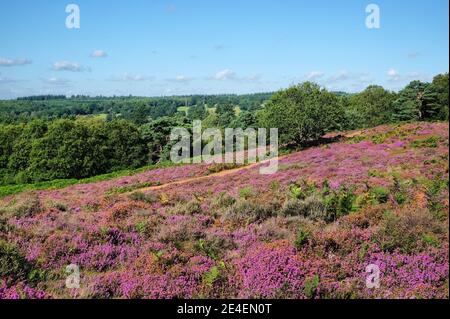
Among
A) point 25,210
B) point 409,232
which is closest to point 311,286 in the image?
point 409,232

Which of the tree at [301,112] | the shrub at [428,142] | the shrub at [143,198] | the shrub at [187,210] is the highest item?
the tree at [301,112]

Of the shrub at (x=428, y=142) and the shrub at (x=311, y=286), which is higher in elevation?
the shrub at (x=428, y=142)

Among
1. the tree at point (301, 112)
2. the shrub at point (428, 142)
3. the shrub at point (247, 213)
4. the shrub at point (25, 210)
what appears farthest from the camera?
the tree at point (301, 112)

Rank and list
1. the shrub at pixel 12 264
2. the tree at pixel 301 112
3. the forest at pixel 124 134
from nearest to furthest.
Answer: the shrub at pixel 12 264, the tree at pixel 301 112, the forest at pixel 124 134

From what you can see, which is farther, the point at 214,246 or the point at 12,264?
the point at 214,246

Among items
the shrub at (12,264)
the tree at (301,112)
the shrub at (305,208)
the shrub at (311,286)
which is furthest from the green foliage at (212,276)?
the tree at (301,112)

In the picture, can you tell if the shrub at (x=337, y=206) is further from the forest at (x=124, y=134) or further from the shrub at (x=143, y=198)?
the forest at (x=124, y=134)

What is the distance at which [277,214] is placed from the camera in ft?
33.0

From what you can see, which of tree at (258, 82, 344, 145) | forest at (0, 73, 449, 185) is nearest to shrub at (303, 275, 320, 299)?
forest at (0, 73, 449, 185)

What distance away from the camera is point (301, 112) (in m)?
46.0

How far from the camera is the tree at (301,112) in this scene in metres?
46.1

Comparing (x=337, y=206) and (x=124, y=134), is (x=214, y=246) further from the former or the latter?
(x=124, y=134)
